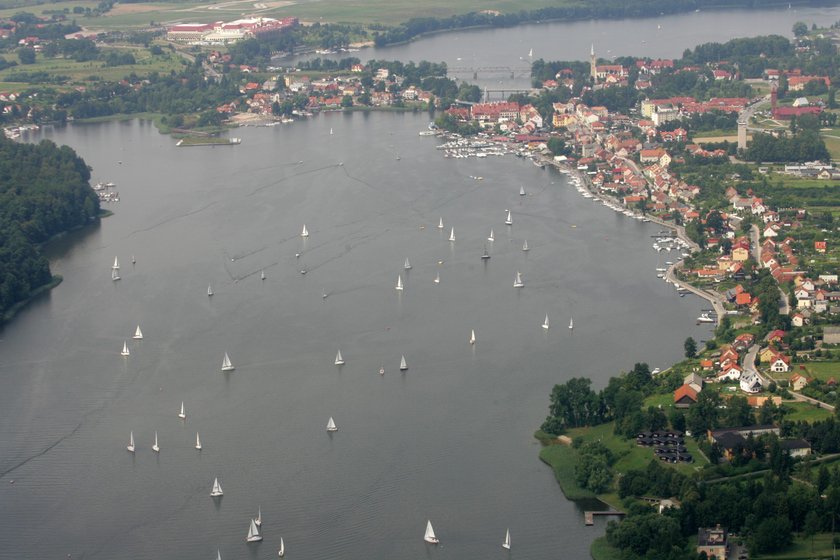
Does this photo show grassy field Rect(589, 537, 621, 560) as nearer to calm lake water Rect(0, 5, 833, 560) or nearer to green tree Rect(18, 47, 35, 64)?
calm lake water Rect(0, 5, 833, 560)

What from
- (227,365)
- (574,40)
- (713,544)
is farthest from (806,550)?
(574,40)

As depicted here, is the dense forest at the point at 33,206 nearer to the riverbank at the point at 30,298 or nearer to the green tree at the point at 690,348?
the riverbank at the point at 30,298

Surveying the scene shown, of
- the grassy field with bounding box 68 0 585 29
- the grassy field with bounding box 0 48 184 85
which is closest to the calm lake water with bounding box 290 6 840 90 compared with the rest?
the grassy field with bounding box 68 0 585 29

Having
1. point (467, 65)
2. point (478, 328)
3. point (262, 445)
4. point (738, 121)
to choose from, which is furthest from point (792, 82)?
point (262, 445)

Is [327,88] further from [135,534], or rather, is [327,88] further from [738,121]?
[135,534]

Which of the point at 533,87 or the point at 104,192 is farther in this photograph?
the point at 533,87

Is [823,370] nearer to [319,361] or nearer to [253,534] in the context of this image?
[319,361]
